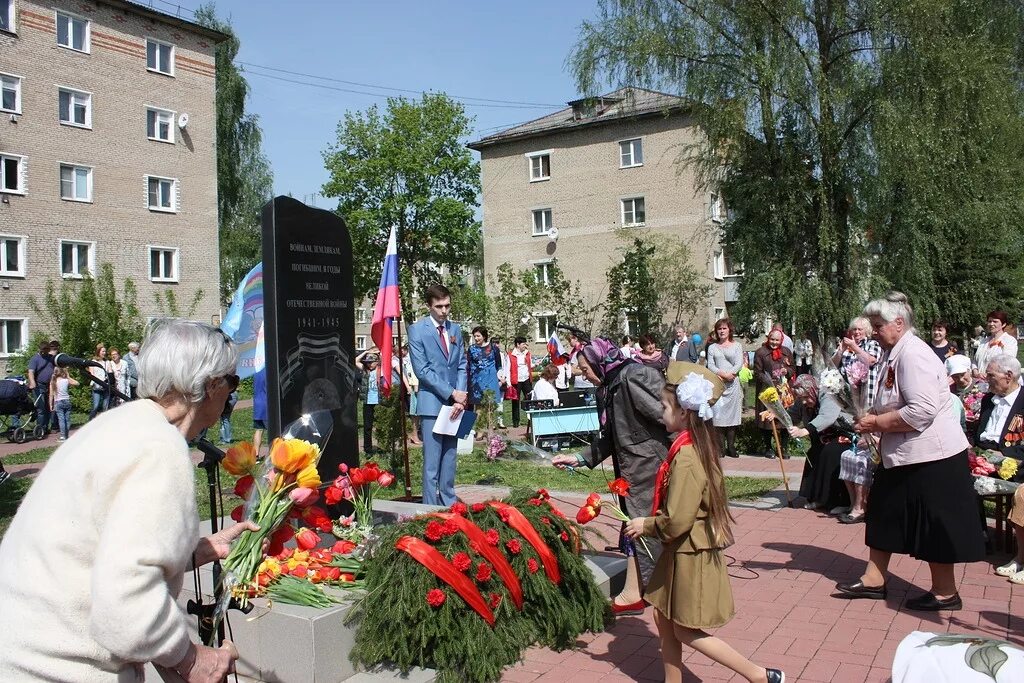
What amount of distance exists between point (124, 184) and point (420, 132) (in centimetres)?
2134

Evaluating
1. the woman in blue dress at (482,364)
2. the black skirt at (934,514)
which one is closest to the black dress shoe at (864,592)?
the black skirt at (934,514)

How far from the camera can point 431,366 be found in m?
7.59

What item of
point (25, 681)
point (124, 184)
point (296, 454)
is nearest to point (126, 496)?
point (25, 681)

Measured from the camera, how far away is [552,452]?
1381 centimetres

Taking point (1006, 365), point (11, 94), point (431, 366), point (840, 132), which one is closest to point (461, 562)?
point (431, 366)

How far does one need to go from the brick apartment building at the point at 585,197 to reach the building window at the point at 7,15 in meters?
21.3

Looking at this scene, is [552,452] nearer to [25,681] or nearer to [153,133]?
[25,681]

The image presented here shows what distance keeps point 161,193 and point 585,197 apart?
19.4 meters

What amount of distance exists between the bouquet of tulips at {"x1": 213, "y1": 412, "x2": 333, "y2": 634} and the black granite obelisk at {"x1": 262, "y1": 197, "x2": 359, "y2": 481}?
97.6 inches

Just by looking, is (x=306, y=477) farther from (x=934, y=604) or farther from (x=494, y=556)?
(x=934, y=604)

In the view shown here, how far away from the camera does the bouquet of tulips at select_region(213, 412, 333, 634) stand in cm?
317

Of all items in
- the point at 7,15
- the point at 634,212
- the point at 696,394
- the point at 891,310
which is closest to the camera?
the point at 696,394

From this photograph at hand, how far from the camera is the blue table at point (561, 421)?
46.0ft

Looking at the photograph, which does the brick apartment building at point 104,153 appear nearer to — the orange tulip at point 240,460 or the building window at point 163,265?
the building window at point 163,265
